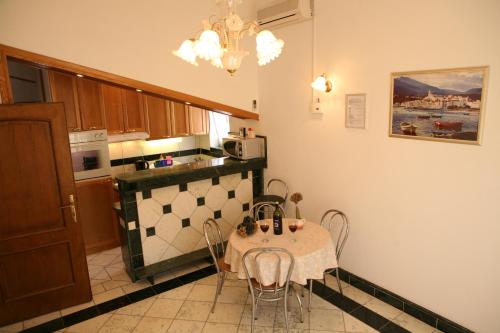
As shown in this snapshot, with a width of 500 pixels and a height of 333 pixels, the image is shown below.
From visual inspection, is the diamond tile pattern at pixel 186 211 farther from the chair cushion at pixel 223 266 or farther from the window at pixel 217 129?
the window at pixel 217 129

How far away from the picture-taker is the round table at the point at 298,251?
268 cm

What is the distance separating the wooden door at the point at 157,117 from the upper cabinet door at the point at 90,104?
2.56ft

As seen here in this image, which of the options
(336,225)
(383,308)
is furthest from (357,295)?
(336,225)

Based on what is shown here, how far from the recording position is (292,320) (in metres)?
3.01

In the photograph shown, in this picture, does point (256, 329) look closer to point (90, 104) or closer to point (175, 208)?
point (175, 208)

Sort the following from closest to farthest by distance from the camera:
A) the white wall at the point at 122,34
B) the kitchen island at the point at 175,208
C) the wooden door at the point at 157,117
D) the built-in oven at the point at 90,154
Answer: the white wall at the point at 122,34 → the kitchen island at the point at 175,208 → the built-in oven at the point at 90,154 → the wooden door at the point at 157,117

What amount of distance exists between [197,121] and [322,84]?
9.90ft

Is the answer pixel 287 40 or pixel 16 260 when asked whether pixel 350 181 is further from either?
pixel 16 260

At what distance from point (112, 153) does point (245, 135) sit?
2246 mm

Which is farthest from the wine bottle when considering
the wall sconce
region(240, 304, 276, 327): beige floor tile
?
the wall sconce

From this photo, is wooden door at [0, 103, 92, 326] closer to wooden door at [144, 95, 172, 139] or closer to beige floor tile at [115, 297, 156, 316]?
beige floor tile at [115, 297, 156, 316]

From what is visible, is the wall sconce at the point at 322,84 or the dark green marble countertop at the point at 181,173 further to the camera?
the dark green marble countertop at the point at 181,173

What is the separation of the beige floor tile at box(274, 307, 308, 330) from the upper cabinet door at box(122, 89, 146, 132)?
3.39m

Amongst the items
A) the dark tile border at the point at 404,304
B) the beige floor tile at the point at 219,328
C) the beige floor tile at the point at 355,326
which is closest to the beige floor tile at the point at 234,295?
the beige floor tile at the point at 219,328
